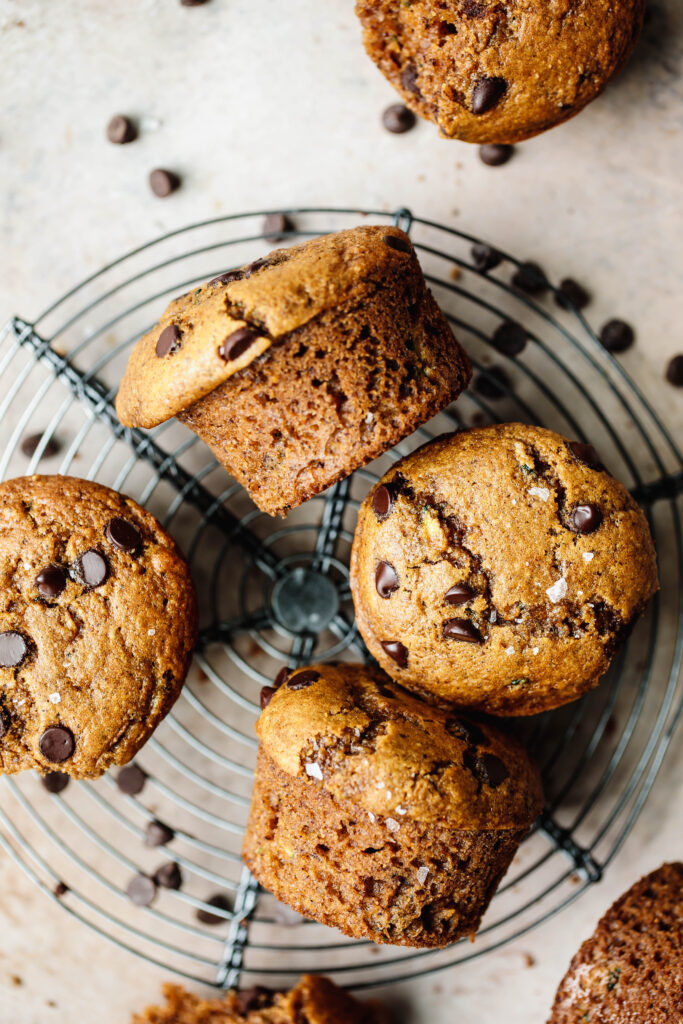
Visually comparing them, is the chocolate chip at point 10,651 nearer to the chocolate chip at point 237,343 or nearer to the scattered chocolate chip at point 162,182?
the chocolate chip at point 237,343

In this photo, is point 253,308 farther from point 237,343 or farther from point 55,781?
point 55,781

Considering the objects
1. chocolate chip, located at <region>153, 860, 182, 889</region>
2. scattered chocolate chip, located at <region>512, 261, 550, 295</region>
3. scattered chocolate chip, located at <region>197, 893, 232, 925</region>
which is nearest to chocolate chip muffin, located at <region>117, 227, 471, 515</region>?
scattered chocolate chip, located at <region>512, 261, 550, 295</region>

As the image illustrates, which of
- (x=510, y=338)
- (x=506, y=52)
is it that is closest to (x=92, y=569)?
(x=510, y=338)

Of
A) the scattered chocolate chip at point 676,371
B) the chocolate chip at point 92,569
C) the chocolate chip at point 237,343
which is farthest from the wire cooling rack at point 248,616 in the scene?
the chocolate chip at point 237,343

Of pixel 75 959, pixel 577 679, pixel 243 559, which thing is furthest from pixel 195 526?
pixel 75 959

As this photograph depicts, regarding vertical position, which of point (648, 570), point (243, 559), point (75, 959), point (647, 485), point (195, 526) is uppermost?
point (195, 526)

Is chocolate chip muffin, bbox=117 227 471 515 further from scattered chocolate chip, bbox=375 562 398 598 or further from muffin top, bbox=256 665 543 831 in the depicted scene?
muffin top, bbox=256 665 543 831

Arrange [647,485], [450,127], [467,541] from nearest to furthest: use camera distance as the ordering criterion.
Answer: [467,541] → [450,127] → [647,485]

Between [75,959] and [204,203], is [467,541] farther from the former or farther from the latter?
[75,959]
